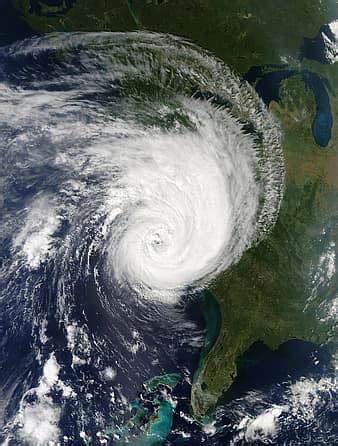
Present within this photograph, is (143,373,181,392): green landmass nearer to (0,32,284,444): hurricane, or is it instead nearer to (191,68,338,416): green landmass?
(0,32,284,444): hurricane

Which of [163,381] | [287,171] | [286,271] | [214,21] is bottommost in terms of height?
[163,381]

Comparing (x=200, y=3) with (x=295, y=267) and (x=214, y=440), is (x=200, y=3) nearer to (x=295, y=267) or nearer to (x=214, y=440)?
(x=295, y=267)

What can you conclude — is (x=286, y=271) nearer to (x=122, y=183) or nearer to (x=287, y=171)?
(x=287, y=171)

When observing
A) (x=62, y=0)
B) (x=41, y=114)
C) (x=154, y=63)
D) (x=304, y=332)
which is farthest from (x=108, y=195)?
(x=304, y=332)

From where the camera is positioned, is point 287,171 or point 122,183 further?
point 287,171

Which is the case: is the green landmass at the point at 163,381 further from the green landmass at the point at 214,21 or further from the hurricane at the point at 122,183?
the green landmass at the point at 214,21

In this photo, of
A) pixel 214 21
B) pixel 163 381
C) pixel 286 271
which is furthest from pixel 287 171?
pixel 163 381
